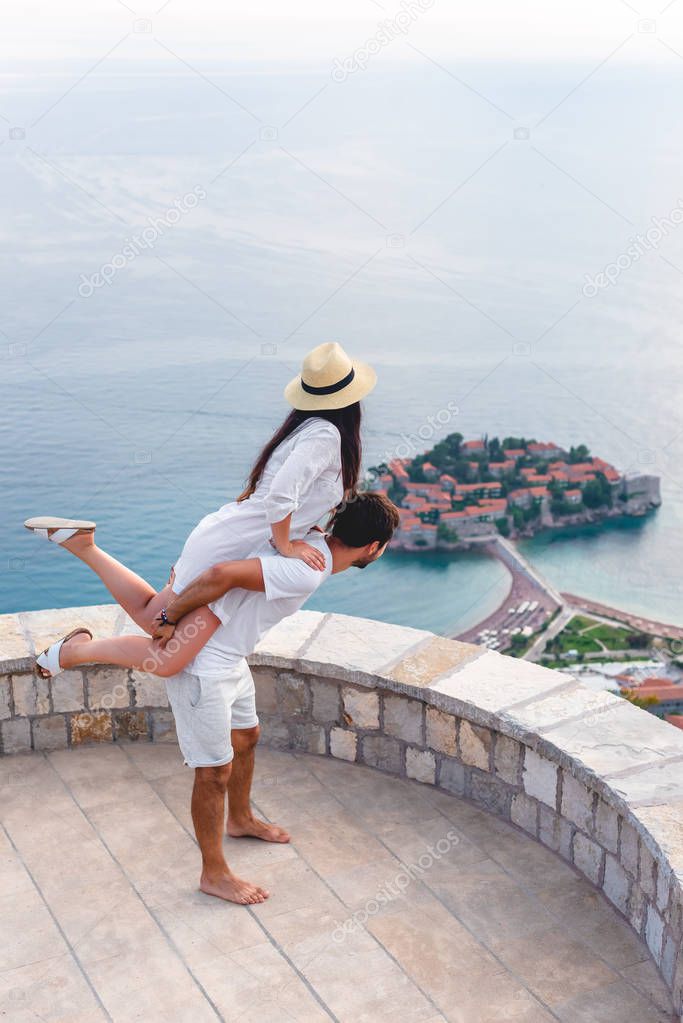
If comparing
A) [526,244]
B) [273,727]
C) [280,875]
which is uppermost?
[526,244]

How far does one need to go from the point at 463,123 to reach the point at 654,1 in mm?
20396

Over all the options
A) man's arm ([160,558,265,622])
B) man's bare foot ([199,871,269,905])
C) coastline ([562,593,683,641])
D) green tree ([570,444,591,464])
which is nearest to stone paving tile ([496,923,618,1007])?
man's bare foot ([199,871,269,905])

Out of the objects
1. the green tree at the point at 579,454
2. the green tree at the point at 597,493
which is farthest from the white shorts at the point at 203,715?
the green tree at the point at 579,454

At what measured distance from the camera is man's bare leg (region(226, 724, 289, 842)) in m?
3.20

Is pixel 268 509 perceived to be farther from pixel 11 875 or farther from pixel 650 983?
pixel 650 983

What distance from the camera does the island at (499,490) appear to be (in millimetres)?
33031

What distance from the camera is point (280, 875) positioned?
3111 mm

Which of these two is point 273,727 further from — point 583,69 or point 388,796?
point 583,69

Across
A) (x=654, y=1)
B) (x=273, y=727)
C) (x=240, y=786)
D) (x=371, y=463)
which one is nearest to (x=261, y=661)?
(x=273, y=727)

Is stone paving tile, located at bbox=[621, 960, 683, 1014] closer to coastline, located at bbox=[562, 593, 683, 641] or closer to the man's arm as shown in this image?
the man's arm

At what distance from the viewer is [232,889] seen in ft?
9.83

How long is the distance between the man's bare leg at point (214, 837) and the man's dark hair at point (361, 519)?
0.64 metres

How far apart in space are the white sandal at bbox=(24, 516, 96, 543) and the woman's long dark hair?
0.47m

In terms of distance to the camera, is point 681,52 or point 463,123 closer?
point 681,52
